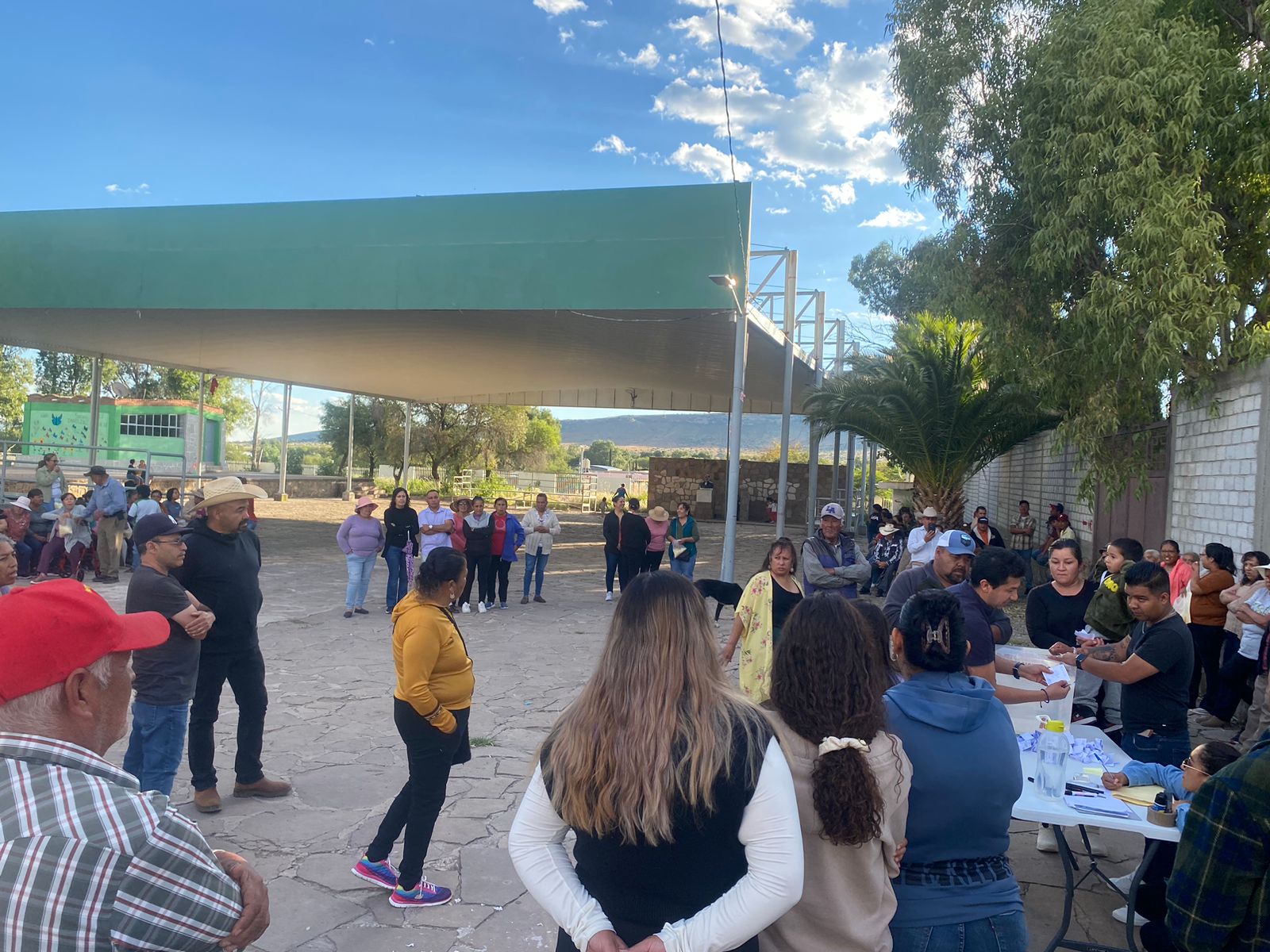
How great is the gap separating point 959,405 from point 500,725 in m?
10.6

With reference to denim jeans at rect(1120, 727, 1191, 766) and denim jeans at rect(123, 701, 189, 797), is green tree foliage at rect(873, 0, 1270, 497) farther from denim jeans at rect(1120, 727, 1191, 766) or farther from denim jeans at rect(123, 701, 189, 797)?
denim jeans at rect(123, 701, 189, 797)

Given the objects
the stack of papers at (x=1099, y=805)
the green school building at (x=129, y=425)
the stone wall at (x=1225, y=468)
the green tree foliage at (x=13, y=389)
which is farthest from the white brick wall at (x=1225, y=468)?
the green tree foliage at (x=13, y=389)

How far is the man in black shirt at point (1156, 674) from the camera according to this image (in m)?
3.76

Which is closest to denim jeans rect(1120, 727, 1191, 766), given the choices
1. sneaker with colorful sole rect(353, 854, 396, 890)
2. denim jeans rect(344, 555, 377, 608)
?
sneaker with colorful sole rect(353, 854, 396, 890)

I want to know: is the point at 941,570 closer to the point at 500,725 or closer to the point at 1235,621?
the point at 500,725

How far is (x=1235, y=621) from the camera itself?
6.99 metres

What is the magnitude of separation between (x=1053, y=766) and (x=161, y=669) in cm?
389

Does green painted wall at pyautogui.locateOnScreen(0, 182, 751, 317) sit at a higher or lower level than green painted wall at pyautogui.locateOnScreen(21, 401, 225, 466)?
higher

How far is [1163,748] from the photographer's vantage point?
12.5ft

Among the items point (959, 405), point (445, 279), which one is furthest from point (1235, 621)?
point (445, 279)

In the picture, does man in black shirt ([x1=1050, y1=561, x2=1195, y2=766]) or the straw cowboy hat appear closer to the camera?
man in black shirt ([x1=1050, y1=561, x2=1195, y2=766])

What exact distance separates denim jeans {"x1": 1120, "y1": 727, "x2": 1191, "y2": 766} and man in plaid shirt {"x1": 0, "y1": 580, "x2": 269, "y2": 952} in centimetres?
376

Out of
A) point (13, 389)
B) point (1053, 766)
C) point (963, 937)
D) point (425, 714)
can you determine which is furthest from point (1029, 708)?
point (13, 389)

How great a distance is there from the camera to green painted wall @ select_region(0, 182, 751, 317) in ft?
39.8
